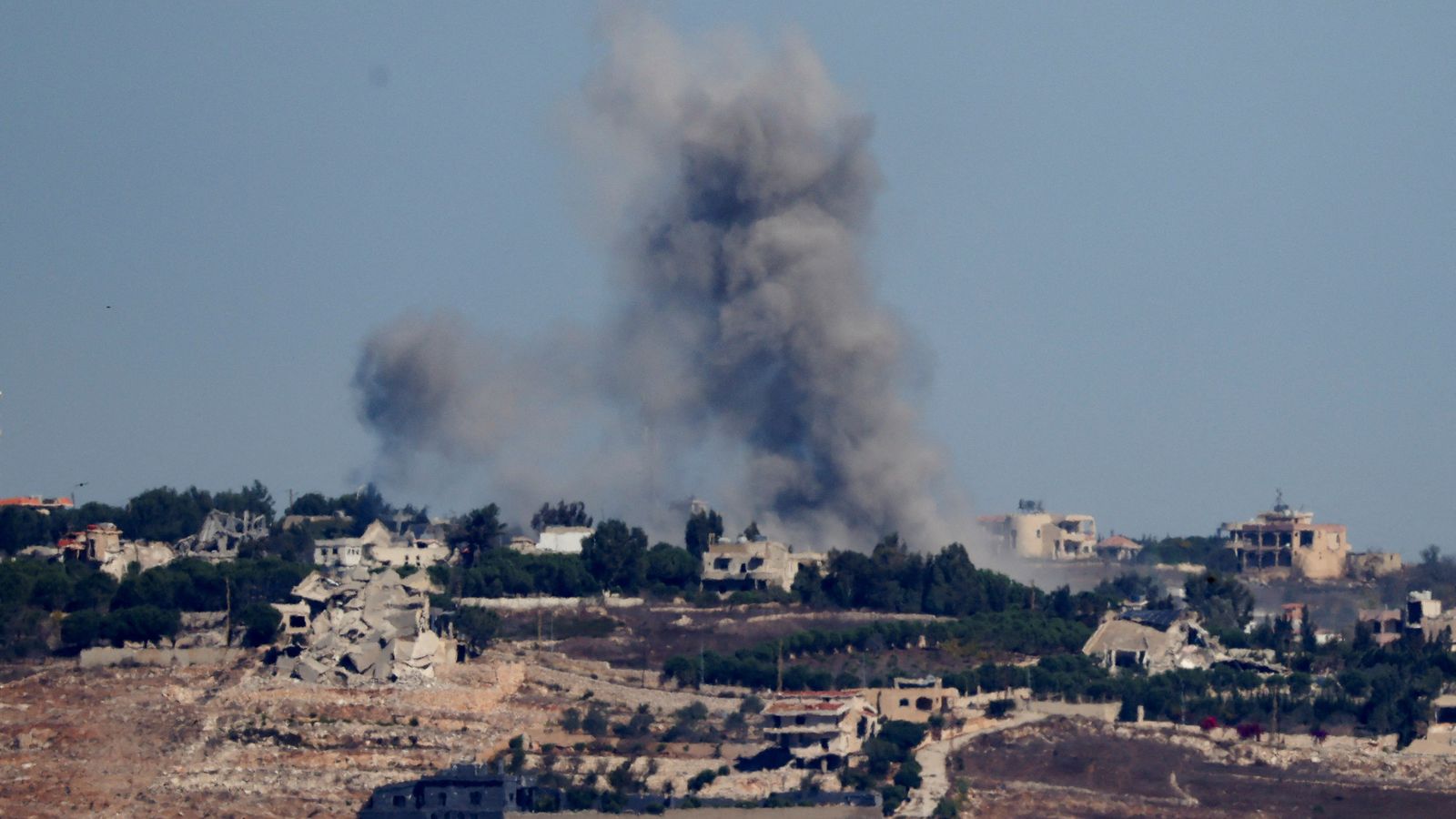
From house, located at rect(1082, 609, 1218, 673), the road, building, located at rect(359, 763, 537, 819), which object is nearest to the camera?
building, located at rect(359, 763, 537, 819)

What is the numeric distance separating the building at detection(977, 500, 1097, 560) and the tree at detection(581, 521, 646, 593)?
28.5 meters

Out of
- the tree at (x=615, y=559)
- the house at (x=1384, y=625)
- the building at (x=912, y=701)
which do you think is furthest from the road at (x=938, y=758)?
the house at (x=1384, y=625)

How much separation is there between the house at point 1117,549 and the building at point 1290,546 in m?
4.67

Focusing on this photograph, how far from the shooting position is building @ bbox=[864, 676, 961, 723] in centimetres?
6328

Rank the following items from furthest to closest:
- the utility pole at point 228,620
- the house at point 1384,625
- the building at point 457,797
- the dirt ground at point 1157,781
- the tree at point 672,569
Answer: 1. the tree at point 672,569
2. the house at point 1384,625
3. the utility pole at point 228,620
4. the dirt ground at point 1157,781
5. the building at point 457,797

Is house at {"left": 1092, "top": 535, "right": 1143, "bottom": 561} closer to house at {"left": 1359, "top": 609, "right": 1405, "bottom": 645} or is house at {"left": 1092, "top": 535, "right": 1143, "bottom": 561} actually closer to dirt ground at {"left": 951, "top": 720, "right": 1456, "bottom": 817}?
house at {"left": 1359, "top": 609, "right": 1405, "bottom": 645}

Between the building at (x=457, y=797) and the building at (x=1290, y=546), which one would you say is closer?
the building at (x=457, y=797)

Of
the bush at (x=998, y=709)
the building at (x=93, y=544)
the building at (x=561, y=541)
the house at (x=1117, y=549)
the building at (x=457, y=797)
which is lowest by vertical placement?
the building at (x=457, y=797)

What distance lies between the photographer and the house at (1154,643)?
70.8 m

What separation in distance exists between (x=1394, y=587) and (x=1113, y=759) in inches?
1532

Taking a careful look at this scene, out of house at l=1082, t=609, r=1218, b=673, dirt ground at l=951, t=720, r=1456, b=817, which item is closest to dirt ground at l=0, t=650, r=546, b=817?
dirt ground at l=951, t=720, r=1456, b=817

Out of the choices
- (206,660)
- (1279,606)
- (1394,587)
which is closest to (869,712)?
(206,660)

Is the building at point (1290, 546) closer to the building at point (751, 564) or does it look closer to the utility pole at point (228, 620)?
the building at point (751, 564)

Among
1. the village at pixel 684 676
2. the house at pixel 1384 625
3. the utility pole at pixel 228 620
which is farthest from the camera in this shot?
Answer: the house at pixel 1384 625
